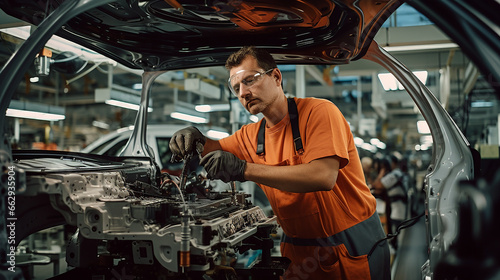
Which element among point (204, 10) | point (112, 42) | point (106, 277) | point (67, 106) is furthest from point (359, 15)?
point (67, 106)

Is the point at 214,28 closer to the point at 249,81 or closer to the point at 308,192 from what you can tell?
the point at 249,81

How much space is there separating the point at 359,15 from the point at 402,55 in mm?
6202

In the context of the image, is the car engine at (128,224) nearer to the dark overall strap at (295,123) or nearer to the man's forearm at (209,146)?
the man's forearm at (209,146)

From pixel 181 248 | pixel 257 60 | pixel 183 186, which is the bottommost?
pixel 181 248

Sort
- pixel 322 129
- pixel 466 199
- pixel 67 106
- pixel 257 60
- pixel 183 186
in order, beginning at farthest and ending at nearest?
pixel 67 106
pixel 183 186
pixel 257 60
pixel 322 129
pixel 466 199

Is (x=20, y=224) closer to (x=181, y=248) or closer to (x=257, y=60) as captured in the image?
(x=181, y=248)

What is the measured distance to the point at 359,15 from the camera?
6.98 ft

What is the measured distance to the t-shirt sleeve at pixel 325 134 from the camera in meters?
2.19

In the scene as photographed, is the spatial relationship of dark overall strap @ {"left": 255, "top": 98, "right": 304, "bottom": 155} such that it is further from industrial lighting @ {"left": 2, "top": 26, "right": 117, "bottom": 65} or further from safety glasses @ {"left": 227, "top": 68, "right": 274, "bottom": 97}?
industrial lighting @ {"left": 2, "top": 26, "right": 117, "bottom": 65}

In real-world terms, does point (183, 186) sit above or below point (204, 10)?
below

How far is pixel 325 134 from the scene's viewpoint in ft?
7.33

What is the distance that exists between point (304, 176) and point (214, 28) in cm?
111

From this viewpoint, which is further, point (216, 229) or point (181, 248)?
point (216, 229)

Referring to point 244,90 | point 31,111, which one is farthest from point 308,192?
point 31,111
